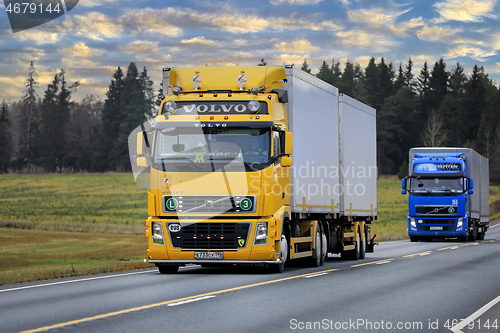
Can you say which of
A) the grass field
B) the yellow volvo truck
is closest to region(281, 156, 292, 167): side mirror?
the yellow volvo truck

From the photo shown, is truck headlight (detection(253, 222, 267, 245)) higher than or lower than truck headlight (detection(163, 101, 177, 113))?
lower

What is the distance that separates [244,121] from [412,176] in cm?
2065

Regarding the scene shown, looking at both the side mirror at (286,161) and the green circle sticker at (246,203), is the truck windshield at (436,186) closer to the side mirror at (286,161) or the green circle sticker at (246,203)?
the side mirror at (286,161)

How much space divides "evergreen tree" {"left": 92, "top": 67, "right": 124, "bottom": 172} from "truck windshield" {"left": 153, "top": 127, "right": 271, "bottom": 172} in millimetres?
111542

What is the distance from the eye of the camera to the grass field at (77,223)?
1082 inches

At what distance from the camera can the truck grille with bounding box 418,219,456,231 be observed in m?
34.8

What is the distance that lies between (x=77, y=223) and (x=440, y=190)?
30443 mm

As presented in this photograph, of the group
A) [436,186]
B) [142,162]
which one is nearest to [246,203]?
[142,162]

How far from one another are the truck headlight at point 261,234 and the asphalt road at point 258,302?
0.77 metres

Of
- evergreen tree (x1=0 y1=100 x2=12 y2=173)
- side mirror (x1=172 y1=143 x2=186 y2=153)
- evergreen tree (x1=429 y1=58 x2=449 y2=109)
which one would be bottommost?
side mirror (x1=172 y1=143 x2=186 y2=153)

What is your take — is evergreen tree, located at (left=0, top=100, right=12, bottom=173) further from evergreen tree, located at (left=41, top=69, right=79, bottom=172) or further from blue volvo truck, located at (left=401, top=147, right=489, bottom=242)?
blue volvo truck, located at (left=401, top=147, right=489, bottom=242)

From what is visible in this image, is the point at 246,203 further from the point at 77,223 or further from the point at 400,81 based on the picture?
the point at 400,81

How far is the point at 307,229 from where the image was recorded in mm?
17938

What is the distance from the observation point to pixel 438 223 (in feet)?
115
